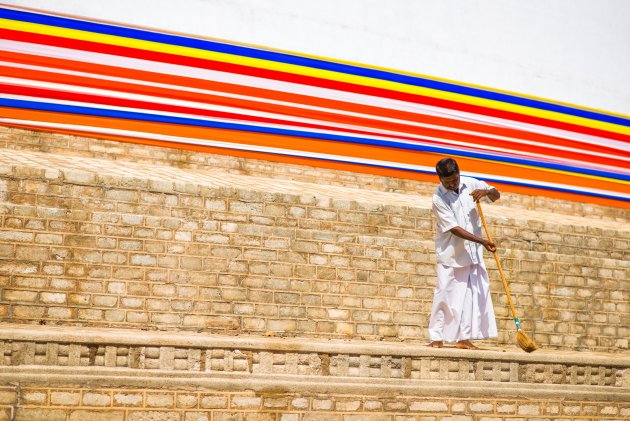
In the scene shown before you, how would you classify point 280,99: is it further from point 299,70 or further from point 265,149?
point 265,149

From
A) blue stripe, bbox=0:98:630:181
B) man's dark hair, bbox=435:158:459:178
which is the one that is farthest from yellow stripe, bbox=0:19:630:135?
man's dark hair, bbox=435:158:459:178

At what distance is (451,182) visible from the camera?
23.9ft

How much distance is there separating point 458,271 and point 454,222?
0.41m

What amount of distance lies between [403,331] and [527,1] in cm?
663

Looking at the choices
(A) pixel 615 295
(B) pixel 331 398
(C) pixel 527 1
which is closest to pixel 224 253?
(B) pixel 331 398

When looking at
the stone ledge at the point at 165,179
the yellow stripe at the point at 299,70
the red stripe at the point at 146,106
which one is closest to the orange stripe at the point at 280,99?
the red stripe at the point at 146,106

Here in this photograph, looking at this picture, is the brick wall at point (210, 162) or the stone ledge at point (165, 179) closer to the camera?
the stone ledge at point (165, 179)

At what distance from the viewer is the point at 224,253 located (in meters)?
8.79

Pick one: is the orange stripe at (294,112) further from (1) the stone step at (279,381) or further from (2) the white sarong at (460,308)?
(1) the stone step at (279,381)

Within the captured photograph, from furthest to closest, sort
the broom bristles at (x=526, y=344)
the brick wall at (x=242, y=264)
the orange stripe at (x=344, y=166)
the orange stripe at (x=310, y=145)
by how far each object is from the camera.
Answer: the orange stripe at (x=344, y=166) < the orange stripe at (x=310, y=145) < the brick wall at (x=242, y=264) < the broom bristles at (x=526, y=344)

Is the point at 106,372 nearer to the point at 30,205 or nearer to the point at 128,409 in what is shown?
the point at 128,409

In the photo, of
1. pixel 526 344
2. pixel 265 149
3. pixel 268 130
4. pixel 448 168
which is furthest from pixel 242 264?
pixel 268 130

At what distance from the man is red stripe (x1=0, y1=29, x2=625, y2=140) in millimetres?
4838

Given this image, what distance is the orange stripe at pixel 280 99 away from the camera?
35.4 ft
